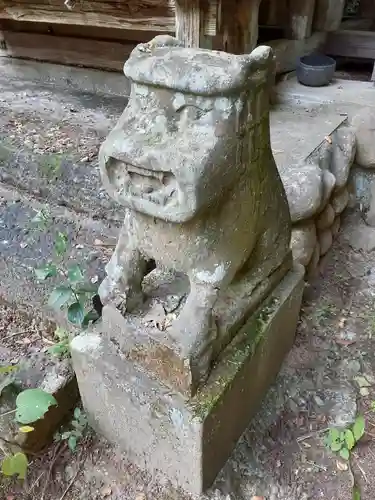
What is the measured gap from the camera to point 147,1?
2.97 metres

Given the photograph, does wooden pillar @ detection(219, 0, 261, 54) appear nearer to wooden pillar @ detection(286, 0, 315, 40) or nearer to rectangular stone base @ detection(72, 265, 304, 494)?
wooden pillar @ detection(286, 0, 315, 40)

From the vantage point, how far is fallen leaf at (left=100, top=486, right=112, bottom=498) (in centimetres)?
166

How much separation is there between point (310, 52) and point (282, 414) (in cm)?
308

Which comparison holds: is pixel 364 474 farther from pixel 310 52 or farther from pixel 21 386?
pixel 310 52

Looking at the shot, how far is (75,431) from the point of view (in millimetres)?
1819

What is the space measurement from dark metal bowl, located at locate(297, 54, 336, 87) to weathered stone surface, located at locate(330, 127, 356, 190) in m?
0.83

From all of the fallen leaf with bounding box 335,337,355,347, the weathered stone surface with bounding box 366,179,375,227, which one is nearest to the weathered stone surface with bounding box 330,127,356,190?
the weathered stone surface with bounding box 366,179,375,227

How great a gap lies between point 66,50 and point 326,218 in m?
2.64

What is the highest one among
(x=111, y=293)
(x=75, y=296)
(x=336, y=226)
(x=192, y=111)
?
(x=192, y=111)

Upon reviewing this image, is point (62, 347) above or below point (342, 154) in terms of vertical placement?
below

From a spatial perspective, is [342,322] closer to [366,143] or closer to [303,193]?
[303,193]

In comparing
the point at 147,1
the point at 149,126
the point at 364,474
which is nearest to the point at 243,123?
the point at 149,126

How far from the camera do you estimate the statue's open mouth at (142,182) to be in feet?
3.88

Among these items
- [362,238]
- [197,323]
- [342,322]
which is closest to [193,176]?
[197,323]
